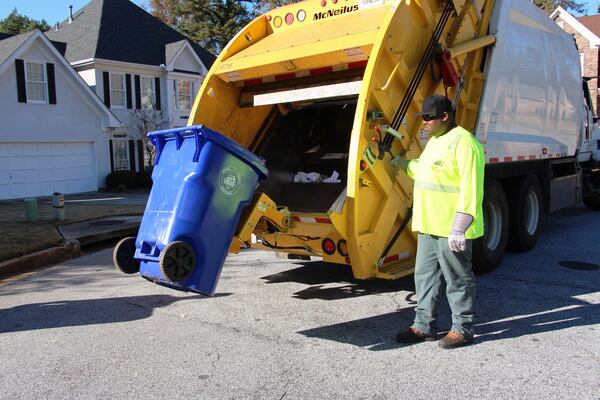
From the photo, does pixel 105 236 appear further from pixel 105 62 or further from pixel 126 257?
pixel 105 62

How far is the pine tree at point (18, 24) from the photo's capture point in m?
46.3

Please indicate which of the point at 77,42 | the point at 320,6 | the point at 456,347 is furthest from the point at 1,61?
the point at 456,347

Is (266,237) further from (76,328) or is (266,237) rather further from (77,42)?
(77,42)

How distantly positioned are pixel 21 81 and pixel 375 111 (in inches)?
637

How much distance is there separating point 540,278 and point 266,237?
3.02m

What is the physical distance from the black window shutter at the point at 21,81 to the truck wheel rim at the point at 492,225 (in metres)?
15.9

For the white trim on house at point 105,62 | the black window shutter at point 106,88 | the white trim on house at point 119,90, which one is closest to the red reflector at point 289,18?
the white trim on house at point 105,62

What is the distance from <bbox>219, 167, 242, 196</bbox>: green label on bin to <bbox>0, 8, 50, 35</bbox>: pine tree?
1919 inches

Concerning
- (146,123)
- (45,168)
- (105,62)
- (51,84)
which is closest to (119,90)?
(105,62)

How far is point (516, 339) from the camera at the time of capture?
13.5 feet

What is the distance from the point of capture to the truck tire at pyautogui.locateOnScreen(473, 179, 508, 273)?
5.91m

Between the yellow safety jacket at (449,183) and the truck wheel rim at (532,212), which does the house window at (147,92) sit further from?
the yellow safety jacket at (449,183)

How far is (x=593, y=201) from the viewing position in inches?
430

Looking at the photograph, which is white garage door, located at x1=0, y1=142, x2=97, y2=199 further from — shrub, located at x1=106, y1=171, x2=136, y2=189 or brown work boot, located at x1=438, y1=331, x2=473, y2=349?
brown work boot, located at x1=438, y1=331, x2=473, y2=349
